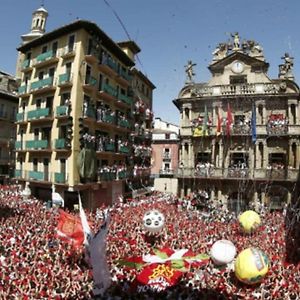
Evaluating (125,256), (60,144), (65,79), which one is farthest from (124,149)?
(125,256)

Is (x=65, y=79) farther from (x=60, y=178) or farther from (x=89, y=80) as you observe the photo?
(x=60, y=178)

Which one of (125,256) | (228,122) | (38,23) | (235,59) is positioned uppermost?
(38,23)

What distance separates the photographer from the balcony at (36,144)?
3010 cm

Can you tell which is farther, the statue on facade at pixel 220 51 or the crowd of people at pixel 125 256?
the statue on facade at pixel 220 51

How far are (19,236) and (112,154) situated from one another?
16.9 m

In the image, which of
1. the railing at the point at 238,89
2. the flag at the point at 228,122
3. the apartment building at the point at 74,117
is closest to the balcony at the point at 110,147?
the apartment building at the point at 74,117

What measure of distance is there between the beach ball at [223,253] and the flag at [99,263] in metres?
5.69

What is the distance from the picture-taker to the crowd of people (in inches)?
473

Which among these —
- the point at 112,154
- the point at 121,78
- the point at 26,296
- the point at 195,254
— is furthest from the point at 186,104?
the point at 26,296

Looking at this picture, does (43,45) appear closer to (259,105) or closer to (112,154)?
(112,154)

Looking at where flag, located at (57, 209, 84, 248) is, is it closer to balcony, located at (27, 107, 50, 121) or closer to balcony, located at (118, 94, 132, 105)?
balcony, located at (27, 107, 50, 121)

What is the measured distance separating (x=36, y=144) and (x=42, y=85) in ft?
17.8

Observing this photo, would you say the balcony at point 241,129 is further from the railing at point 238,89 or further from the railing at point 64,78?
the railing at point 64,78

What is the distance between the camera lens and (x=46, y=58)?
30938 millimetres
